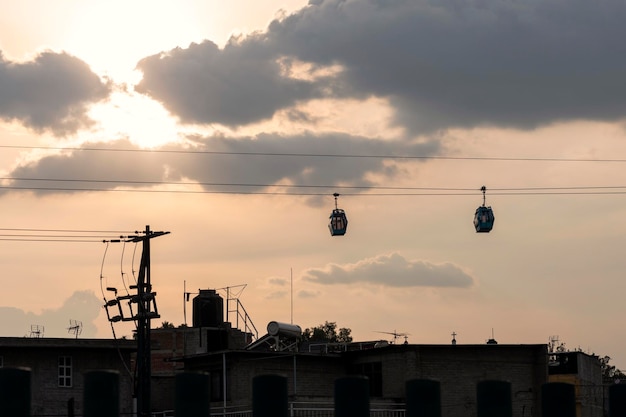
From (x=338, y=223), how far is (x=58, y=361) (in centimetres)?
1597

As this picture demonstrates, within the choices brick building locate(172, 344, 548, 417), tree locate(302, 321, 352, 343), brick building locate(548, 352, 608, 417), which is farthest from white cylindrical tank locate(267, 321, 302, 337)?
tree locate(302, 321, 352, 343)

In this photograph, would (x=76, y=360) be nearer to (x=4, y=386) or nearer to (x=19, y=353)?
(x=19, y=353)

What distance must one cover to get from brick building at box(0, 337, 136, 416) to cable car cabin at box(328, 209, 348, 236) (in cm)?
1188

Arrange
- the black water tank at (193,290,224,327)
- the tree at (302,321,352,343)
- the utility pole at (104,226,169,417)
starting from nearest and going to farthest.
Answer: the utility pole at (104,226,169,417) → the black water tank at (193,290,224,327) → the tree at (302,321,352,343)

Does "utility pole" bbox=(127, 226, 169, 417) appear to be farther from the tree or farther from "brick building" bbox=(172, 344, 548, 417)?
the tree

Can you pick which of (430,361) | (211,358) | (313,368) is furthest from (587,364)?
(211,358)

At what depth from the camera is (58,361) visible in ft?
180

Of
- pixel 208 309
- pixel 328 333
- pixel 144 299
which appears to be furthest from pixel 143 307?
pixel 328 333

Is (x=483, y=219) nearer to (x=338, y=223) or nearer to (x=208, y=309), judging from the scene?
(x=338, y=223)

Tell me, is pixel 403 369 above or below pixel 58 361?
below

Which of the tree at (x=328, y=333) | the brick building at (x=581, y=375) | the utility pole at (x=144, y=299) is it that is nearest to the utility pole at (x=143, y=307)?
the utility pole at (x=144, y=299)

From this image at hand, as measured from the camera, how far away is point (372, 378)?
5597cm

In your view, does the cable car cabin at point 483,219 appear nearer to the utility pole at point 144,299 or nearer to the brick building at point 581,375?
the brick building at point 581,375

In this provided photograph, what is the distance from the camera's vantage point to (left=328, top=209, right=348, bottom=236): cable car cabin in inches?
2333
